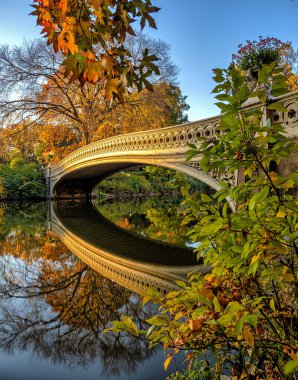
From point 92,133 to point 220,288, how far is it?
61.2ft

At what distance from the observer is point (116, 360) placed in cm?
239

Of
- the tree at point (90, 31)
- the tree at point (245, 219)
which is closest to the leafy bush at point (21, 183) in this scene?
the tree at point (90, 31)

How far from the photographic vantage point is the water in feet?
7.68

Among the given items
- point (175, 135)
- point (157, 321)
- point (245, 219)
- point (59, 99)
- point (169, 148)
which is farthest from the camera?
point (59, 99)

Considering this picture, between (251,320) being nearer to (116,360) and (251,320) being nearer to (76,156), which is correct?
(116,360)

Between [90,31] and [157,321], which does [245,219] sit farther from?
[90,31]

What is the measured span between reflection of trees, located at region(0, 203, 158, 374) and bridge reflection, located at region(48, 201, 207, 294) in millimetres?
323

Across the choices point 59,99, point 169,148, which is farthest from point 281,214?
point 59,99

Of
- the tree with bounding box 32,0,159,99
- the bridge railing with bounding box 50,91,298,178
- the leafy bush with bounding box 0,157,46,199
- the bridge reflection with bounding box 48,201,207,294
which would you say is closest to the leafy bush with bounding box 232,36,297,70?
the bridge railing with bounding box 50,91,298,178

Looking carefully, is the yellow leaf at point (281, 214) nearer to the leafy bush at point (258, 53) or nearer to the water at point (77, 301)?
the water at point (77, 301)

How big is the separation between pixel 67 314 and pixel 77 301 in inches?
12.0

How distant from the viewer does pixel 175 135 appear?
7625mm

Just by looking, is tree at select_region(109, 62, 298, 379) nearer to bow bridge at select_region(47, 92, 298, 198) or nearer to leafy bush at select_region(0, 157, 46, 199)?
bow bridge at select_region(47, 92, 298, 198)

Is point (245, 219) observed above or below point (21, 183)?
below
